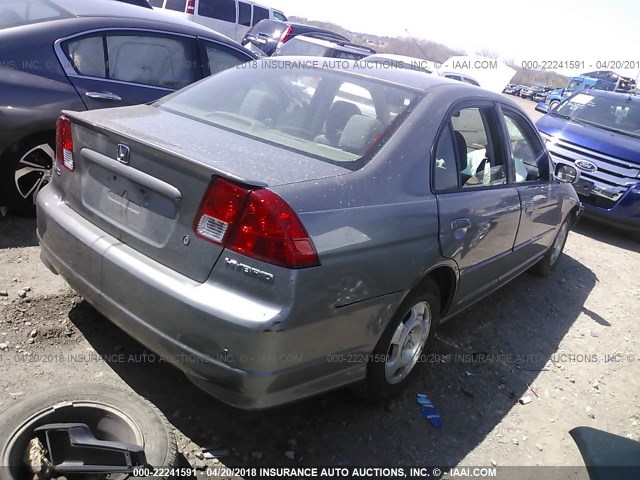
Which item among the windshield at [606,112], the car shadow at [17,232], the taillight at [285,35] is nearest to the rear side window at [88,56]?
the car shadow at [17,232]

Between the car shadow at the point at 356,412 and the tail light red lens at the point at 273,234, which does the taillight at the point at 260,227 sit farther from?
the car shadow at the point at 356,412

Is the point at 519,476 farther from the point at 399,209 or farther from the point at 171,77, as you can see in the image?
the point at 171,77

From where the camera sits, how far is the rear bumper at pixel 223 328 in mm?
2105

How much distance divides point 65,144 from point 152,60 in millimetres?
2172

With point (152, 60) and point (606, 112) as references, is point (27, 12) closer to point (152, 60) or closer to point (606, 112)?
point (152, 60)

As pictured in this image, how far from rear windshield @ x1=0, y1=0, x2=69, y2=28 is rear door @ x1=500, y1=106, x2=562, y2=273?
349 cm

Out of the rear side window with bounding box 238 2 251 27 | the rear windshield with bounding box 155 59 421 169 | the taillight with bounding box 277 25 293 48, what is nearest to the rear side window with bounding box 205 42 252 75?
the rear windshield with bounding box 155 59 421 169

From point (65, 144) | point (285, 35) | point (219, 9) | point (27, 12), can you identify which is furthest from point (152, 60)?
point (219, 9)

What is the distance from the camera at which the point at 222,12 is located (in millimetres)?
16516

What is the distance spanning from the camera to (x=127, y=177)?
245 cm

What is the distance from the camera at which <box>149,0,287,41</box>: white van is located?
51.0ft

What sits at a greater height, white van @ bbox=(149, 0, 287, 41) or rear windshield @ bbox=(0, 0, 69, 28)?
rear windshield @ bbox=(0, 0, 69, 28)

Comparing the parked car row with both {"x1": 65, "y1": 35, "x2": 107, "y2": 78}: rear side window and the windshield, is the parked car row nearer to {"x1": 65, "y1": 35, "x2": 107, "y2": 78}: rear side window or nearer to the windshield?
the windshield

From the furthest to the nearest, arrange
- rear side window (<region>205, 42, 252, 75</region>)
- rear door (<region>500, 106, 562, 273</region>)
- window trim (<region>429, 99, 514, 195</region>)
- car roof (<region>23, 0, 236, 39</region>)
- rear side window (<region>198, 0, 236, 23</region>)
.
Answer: rear side window (<region>198, 0, 236, 23</region>) < rear side window (<region>205, 42, 252, 75</region>) < car roof (<region>23, 0, 236, 39</region>) < rear door (<region>500, 106, 562, 273</region>) < window trim (<region>429, 99, 514, 195</region>)
